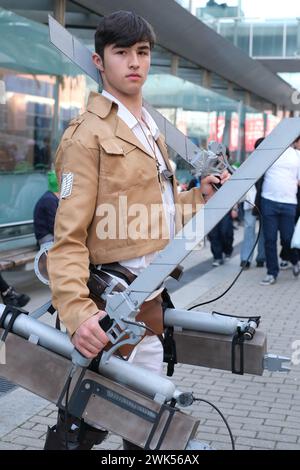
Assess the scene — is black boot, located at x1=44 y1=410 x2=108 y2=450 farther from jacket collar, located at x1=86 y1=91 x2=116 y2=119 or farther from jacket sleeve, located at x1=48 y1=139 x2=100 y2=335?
jacket collar, located at x1=86 y1=91 x2=116 y2=119

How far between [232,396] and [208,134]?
1192cm

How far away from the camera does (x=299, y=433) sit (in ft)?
15.0

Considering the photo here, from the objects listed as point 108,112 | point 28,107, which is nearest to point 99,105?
point 108,112

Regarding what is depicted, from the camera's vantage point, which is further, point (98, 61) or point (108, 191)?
point (98, 61)

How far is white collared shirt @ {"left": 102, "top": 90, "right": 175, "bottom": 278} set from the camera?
8.83 feet

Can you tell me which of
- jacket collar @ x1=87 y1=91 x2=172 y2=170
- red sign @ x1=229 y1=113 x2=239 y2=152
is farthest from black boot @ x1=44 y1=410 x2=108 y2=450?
red sign @ x1=229 y1=113 x2=239 y2=152

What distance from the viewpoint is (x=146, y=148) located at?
9.02 ft

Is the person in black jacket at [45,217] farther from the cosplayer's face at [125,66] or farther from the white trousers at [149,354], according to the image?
the cosplayer's face at [125,66]

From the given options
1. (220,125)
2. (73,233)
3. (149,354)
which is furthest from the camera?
(220,125)

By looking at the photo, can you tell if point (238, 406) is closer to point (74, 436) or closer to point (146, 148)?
point (74, 436)

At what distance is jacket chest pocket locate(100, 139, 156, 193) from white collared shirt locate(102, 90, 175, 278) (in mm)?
124

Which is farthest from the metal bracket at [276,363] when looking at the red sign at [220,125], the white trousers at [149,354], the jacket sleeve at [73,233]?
the red sign at [220,125]

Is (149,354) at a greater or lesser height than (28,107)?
lesser

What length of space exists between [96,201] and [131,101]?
41 centimetres
